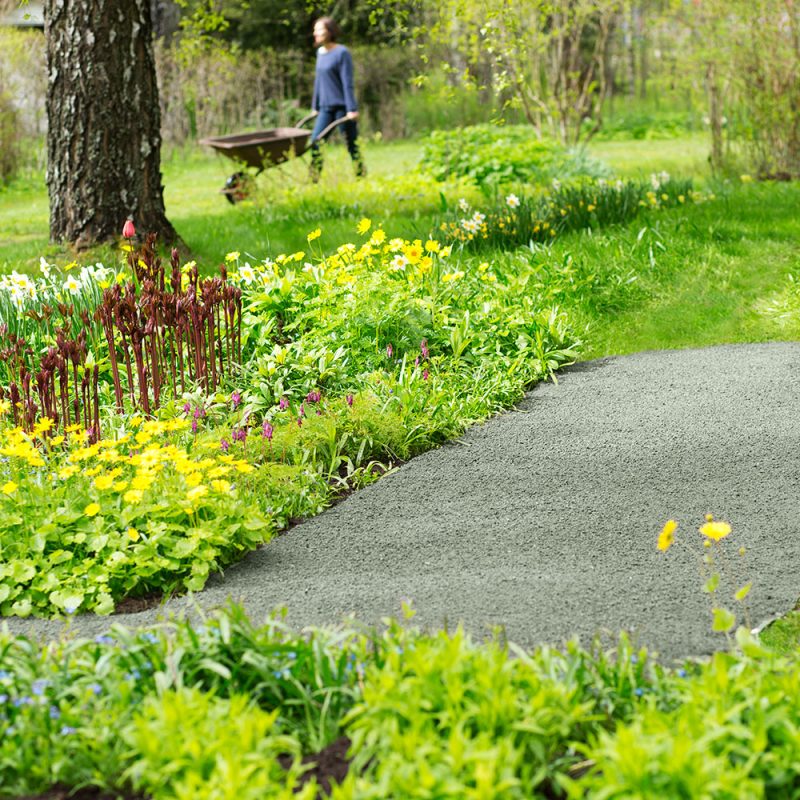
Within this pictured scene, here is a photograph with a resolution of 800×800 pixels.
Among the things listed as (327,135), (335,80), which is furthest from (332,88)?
(327,135)

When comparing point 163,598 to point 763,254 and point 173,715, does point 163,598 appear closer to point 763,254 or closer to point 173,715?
point 173,715

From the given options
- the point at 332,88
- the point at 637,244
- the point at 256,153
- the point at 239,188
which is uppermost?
the point at 332,88

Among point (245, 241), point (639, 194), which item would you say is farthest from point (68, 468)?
point (639, 194)

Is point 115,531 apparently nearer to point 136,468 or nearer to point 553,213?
point 136,468

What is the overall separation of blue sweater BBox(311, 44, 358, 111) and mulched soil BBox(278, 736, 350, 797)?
1051cm

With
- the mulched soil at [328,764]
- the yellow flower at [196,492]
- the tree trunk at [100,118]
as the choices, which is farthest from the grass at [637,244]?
the yellow flower at [196,492]

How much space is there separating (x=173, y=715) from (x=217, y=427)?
2509mm

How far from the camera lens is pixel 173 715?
218 cm

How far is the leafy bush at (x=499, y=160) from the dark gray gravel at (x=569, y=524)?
20.1 ft

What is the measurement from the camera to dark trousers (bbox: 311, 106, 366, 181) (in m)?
11.8

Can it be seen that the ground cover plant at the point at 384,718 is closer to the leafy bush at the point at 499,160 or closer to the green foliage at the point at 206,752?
the green foliage at the point at 206,752

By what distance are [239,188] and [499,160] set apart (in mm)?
2884

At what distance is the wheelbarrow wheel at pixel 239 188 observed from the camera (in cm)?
1139

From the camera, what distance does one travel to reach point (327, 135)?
503 inches
